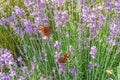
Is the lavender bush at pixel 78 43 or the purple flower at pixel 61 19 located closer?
the lavender bush at pixel 78 43

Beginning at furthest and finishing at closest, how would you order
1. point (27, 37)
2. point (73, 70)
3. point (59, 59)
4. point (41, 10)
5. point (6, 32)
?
point (6, 32) → point (27, 37) → point (41, 10) → point (73, 70) → point (59, 59)

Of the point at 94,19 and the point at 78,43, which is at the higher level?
the point at 94,19

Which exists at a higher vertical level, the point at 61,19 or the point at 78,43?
the point at 61,19

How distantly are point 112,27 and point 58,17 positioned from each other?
24.0 inches

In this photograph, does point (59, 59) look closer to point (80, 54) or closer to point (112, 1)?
point (80, 54)

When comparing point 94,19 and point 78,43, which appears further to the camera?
point 78,43

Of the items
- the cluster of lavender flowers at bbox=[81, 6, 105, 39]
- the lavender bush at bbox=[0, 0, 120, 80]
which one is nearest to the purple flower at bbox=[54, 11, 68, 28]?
the lavender bush at bbox=[0, 0, 120, 80]

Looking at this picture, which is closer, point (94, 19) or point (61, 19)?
point (94, 19)

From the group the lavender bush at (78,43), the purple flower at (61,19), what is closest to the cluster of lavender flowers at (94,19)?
the lavender bush at (78,43)

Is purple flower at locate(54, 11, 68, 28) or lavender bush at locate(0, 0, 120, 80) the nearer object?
lavender bush at locate(0, 0, 120, 80)

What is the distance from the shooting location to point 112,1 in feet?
10.6

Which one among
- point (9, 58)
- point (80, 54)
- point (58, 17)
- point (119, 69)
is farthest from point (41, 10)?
point (119, 69)

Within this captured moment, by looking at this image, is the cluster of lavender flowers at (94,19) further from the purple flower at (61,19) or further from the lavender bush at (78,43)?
the purple flower at (61,19)

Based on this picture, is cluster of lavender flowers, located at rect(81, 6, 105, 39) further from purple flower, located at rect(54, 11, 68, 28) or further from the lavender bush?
purple flower, located at rect(54, 11, 68, 28)
